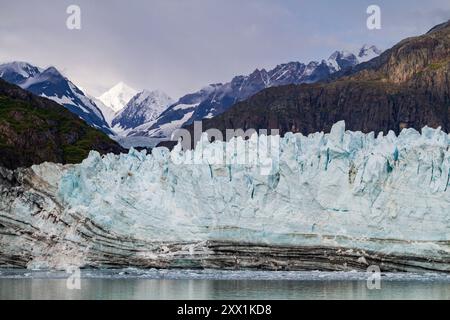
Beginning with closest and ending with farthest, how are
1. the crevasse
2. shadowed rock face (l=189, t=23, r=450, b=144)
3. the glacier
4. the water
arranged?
the water, the glacier, the crevasse, shadowed rock face (l=189, t=23, r=450, b=144)

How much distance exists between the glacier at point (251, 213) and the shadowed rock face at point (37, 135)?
2476 inches

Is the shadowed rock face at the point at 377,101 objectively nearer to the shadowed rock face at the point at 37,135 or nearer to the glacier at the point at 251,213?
the shadowed rock face at the point at 37,135

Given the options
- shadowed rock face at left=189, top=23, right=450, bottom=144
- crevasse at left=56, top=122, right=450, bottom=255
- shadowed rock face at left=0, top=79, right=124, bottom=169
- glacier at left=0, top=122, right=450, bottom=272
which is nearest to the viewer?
glacier at left=0, top=122, right=450, bottom=272

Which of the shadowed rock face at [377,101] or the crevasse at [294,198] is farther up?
the shadowed rock face at [377,101]

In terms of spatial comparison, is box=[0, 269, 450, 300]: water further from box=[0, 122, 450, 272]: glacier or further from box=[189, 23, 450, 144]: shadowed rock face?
box=[189, 23, 450, 144]: shadowed rock face

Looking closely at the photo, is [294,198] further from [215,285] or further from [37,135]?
[37,135]

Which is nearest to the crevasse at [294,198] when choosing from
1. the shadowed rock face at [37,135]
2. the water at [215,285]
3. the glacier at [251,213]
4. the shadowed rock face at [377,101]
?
the glacier at [251,213]

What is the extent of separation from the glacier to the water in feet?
3.88

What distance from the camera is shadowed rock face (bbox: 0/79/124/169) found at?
115m

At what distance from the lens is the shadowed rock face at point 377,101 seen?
178875 mm

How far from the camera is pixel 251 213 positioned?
46.4 metres

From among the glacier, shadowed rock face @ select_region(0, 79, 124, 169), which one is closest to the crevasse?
the glacier
